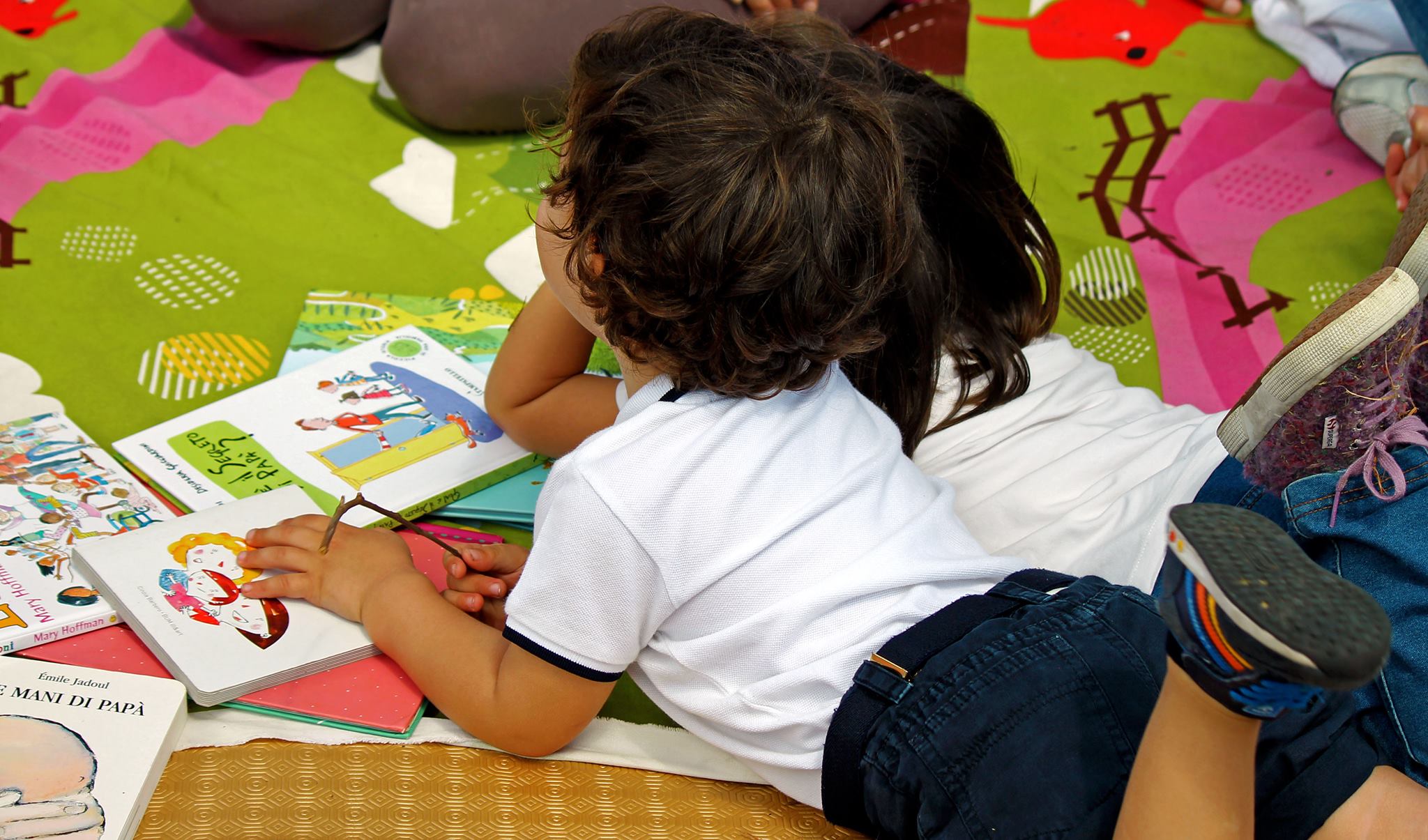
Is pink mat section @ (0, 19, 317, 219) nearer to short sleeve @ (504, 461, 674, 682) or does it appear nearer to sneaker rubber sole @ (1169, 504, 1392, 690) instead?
short sleeve @ (504, 461, 674, 682)

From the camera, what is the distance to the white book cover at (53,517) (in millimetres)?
849

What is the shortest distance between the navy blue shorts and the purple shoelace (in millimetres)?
158

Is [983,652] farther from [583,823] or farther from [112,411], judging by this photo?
[112,411]

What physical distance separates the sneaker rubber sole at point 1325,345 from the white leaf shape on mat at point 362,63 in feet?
3.76

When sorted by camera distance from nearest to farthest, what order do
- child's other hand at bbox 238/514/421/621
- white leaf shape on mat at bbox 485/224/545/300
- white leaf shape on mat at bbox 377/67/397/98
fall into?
child's other hand at bbox 238/514/421/621 → white leaf shape on mat at bbox 485/224/545/300 → white leaf shape on mat at bbox 377/67/397/98

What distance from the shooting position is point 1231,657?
560 millimetres

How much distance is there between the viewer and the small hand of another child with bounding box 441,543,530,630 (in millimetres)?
880

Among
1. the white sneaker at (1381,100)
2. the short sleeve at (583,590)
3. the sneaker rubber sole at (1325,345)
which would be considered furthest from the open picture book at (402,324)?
the white sneaker at (1381,100)

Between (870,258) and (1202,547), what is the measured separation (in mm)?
263

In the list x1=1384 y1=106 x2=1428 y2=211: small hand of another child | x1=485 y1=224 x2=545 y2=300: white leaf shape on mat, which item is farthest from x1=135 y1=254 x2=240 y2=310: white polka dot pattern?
x1=1384 y1=106 x2=1428 y2=211: small hand of another child

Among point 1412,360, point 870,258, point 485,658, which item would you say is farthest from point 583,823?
point 1412,360

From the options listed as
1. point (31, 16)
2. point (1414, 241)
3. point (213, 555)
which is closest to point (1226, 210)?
point (1414, 241)

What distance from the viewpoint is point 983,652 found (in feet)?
2.33

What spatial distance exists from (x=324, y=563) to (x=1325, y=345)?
2.46 feet
